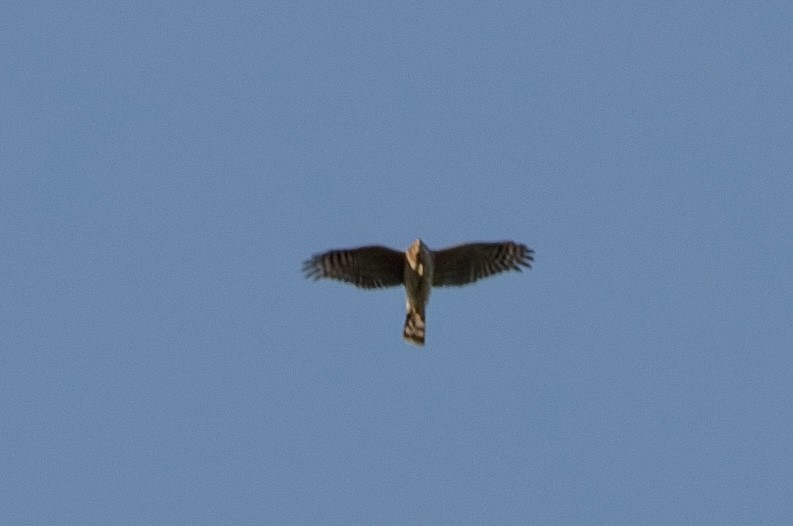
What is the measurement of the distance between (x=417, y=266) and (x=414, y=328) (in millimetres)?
1167

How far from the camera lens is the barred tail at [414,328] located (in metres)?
33.0

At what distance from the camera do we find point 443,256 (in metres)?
33.2

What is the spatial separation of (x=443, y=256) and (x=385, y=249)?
1.19 metres

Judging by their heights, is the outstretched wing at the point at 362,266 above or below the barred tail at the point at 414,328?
Result: above

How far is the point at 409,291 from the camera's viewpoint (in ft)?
108

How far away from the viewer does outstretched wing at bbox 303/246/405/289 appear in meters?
32.5

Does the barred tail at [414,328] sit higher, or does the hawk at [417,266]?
the hawk at [417,266]

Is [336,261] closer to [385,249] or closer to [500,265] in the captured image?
[385,249]

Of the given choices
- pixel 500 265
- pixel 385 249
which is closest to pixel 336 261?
pixel 385 249

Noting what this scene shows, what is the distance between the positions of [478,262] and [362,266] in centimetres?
215

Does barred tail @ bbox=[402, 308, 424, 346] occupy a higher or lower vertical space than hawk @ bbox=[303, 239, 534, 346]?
lower

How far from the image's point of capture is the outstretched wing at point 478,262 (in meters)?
33.3

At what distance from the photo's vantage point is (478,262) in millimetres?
33625

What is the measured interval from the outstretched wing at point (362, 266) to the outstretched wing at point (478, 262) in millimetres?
763
